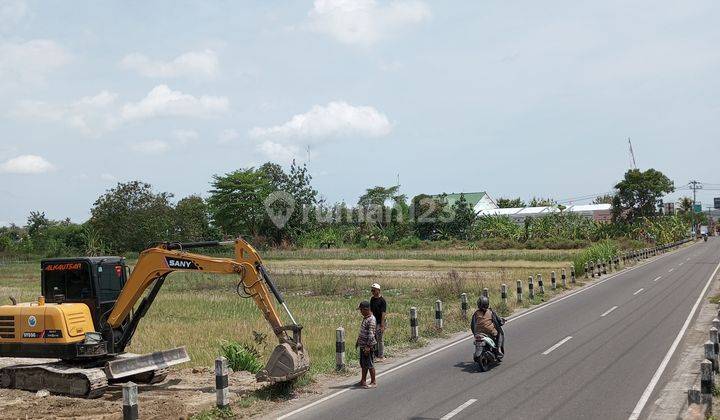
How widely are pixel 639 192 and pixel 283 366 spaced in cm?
8877

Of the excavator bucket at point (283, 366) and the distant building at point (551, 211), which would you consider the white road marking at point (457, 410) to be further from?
the distant building at point (551, 211)

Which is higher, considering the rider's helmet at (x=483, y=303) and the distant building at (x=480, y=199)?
the distant building at (x=480, y=199)

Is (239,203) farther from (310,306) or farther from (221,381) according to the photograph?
(221,381)

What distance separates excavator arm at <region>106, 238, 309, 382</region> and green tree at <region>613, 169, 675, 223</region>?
286 feet

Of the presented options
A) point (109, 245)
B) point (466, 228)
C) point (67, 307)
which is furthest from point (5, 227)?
point (67, 307)

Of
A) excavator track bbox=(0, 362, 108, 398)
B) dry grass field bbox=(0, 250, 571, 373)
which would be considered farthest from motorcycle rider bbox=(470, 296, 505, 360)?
Result: excavator track bbox=(0, 362, 108, 398)

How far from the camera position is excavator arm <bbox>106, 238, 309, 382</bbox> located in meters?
12.4

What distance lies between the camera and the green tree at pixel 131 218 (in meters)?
82.2

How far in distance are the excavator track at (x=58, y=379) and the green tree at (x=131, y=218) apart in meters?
69.3

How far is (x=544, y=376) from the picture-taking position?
13.6 meters

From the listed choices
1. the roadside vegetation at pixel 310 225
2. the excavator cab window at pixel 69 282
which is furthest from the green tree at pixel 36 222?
the excavator cab window at pixel 69 282

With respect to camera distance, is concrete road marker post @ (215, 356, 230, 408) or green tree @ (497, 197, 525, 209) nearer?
concrete road marker post @ (215, 356, 230, 408)

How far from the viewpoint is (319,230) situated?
104 metres

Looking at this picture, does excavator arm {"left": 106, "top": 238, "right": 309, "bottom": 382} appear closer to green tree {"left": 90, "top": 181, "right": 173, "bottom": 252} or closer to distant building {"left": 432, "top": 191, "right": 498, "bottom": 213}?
green tree {"left": 90, "top": 181, "right": 173, "bottom": 252}
